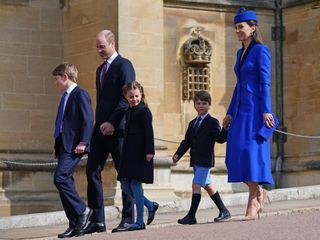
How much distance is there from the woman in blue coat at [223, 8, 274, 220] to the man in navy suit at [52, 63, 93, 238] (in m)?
1.31

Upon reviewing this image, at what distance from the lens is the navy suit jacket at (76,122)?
10492mm

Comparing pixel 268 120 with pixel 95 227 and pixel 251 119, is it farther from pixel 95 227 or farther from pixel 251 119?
pixel 95 227

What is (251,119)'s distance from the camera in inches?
409

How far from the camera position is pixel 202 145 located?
447 inches

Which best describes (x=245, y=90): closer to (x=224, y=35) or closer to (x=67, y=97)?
(x=67, y=97)

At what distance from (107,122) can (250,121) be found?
51.3 inches

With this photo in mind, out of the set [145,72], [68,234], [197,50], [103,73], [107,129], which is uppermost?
[197,50]

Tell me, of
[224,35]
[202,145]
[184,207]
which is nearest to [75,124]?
[202,145]

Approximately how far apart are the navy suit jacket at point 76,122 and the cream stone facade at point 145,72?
506cm

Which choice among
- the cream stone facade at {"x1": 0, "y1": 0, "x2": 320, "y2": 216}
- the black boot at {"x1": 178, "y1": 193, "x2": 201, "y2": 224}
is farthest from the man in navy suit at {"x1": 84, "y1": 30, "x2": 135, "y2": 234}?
the cream stone facade at {"x1": 0, "y1": 0, "x2": 320, "y2": 216}

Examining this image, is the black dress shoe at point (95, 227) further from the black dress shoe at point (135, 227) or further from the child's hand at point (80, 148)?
the child's hand at point (80, 148)

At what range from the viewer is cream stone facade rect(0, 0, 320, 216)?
53.3 ft

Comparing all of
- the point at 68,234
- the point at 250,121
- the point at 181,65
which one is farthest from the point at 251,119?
the point at 181,65

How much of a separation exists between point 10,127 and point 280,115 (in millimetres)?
4233
